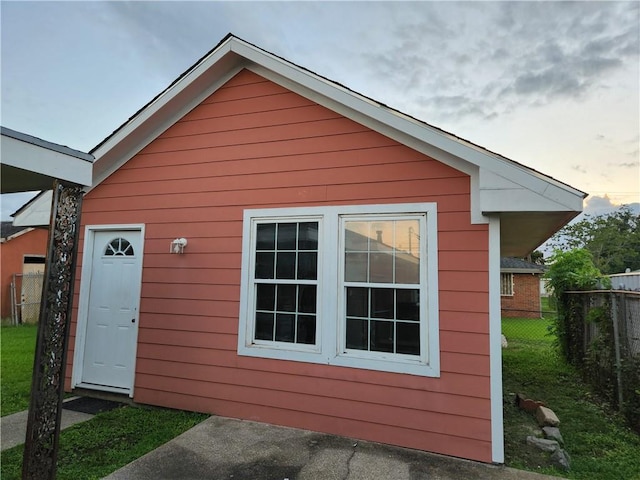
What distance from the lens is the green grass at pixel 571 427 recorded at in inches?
136

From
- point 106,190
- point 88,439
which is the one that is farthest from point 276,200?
point 88,439

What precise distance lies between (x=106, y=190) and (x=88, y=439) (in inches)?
134

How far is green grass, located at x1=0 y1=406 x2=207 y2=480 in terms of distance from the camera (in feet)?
10.7

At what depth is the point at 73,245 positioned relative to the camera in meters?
2.65

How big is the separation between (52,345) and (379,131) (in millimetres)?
3628

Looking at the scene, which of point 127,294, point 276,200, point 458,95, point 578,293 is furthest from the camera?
point 458,95

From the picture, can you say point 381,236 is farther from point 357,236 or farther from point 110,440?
point 110,440

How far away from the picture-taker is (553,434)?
3.99 metres

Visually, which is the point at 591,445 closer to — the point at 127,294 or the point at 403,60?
the point at 127,294

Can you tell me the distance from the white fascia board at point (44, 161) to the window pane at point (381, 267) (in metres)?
2.82

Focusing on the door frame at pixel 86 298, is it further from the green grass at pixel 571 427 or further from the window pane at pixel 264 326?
the green grass at pixel 571 427

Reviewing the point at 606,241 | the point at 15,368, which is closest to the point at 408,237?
the point at 15,368

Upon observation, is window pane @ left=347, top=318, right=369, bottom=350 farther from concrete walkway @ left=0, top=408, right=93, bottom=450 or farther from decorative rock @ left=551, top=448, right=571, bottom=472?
concrete walkway @ left=0, top=408, right=93, bottom=450

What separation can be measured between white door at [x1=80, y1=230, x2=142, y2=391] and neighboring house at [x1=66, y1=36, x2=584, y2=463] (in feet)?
0.08
